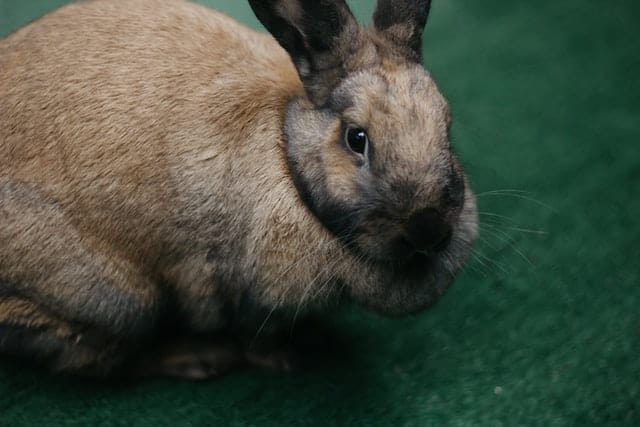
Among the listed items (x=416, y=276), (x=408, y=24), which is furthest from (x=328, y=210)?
(x=408, y=24)

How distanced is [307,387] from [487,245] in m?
0.94

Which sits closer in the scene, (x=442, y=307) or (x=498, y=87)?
(x=442, y=307)

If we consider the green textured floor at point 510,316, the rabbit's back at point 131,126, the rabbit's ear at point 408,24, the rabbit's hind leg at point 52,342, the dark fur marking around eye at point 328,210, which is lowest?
the green textured floor at point 510,316

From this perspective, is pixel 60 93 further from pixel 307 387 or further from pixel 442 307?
pixel 442 307

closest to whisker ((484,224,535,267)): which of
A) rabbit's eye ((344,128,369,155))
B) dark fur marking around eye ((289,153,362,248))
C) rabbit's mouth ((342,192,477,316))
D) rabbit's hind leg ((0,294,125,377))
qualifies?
rabbit's mouth ((342,192,477,316))

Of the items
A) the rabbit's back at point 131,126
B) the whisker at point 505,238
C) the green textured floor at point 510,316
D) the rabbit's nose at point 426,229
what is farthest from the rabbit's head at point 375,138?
the whisker at point 505,238

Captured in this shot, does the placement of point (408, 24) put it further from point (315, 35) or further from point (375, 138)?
point (375, 138)

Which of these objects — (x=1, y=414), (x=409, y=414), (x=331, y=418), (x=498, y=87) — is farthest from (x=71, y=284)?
(x=498, y=87)

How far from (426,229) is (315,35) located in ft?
2.17

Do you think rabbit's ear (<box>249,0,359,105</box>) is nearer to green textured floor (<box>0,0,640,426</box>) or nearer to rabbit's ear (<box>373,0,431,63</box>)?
rabbit's ear (<box>373,0,431,63</box>)

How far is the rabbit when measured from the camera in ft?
7.68

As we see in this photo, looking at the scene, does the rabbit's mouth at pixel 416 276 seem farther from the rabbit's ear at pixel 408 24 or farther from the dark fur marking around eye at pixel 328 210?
the rabbit's ear at pixel 408 24

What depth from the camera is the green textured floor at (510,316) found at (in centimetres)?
259

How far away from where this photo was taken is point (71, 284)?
2461 millimetres
